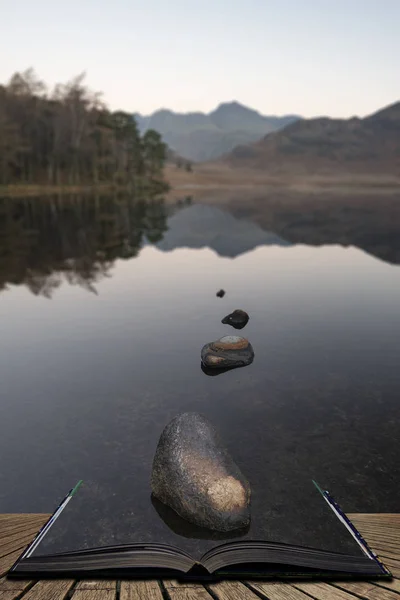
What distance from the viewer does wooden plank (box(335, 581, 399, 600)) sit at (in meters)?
5.47

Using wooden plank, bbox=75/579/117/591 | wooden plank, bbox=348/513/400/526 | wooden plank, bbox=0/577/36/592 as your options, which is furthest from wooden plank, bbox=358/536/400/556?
wooden plank, bbox=0/577/36/592

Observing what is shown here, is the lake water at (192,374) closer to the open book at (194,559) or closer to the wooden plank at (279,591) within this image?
the open book at (194,559)

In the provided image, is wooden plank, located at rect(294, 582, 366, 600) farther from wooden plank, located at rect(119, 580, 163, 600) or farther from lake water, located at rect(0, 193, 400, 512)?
lake water, located at rect(0, 193, 400, 512)

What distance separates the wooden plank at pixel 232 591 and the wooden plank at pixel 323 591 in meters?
0.67

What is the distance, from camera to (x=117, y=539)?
8773 millimetres

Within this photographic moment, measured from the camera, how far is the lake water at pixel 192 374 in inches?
439

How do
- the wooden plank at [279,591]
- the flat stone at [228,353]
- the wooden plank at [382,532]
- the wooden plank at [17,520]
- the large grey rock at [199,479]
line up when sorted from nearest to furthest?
1. the wooden plank at [279,591]
2. the wooden plank at [382,532]
3. the wooden plank at [17,520]
4. the large grey rock at [199,479]
5. the flat stone at [228,353]

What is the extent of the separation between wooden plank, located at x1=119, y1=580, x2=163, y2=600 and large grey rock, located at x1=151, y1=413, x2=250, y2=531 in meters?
3.10

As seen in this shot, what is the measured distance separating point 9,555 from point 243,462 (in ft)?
19.1

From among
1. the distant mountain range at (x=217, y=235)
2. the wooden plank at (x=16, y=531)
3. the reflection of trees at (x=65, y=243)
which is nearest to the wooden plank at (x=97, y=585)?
the wooden plank at (x=16, y=531)

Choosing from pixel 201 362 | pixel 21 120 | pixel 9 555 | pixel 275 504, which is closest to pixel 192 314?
pixel 201 362

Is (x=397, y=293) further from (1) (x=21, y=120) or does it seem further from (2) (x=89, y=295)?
(1) (x=21, y=120)

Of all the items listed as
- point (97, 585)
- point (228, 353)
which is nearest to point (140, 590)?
point (97, 585)

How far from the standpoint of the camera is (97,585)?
5820mm
